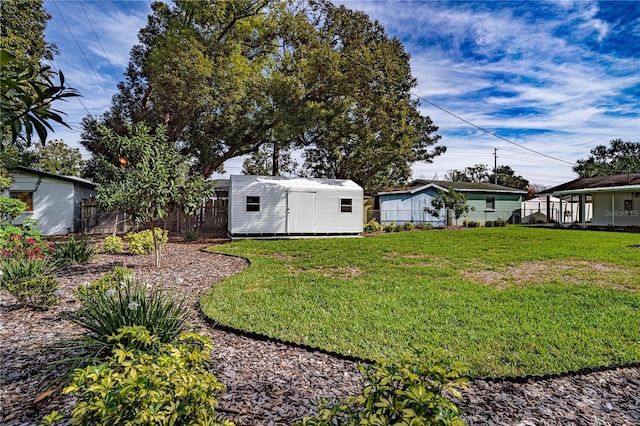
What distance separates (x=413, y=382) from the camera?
1546 millimetres

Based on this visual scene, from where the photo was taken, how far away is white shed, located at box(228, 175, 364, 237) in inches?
549

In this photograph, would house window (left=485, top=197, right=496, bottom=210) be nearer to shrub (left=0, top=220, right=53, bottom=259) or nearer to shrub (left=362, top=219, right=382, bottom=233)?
shrub (left=362, top=219, right=382, bottom=233)

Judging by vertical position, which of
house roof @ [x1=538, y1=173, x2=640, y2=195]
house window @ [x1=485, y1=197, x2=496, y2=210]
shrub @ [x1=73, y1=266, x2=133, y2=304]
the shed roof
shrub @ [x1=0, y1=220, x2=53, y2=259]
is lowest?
shrub @ [x1=73, y1=266, x2=133, y2=304]

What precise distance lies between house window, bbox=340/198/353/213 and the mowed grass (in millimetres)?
6319

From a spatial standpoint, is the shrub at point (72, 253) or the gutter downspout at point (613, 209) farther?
the gutter downspout at point (613, 209)

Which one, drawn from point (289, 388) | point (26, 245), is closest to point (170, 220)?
point (26, 245)

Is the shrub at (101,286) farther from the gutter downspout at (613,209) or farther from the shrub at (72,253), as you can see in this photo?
the gutter downspout at (613,209)

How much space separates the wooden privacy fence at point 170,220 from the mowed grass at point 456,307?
9.26m

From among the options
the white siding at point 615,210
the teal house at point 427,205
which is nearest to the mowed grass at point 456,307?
the teal house at point 427,205

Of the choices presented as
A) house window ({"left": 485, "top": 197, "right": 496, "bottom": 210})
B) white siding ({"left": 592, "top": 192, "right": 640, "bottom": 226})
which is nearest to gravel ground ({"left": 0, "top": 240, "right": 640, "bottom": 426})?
white siding ({"left": 592, "top": 192, "right": 640, "bottom": 226})

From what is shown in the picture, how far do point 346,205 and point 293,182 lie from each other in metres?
2.64

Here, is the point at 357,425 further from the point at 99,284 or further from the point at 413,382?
the point at 99,284

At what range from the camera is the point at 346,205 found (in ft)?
50.3

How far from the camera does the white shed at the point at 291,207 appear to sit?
45.8 feet
